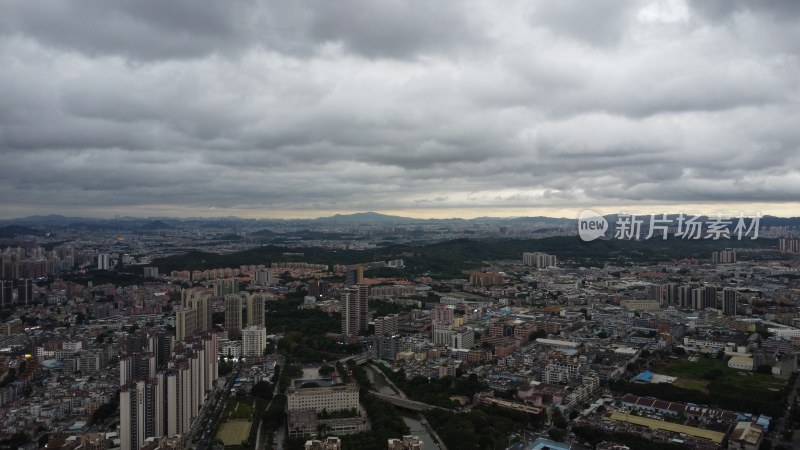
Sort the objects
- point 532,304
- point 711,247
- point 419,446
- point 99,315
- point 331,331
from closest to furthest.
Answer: point 419,446, point 331,331, point 99,315, point 532,304, point 711,247

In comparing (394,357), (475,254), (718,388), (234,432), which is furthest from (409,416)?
(475,254)

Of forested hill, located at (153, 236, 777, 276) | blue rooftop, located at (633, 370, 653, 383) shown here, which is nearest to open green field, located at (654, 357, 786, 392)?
blue rooftop, located at (633, 370, 653, 383)

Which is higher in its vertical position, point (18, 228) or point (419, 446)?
point (18, 228)

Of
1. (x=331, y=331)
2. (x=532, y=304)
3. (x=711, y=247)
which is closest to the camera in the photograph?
Result: (x=331, y=331)

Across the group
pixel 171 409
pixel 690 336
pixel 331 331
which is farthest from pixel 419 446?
pixel 690 336

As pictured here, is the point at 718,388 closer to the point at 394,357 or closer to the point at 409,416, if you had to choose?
the point at 409,416

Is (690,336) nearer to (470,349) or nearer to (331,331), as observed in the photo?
(470,349)

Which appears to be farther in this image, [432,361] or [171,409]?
[432,361]
